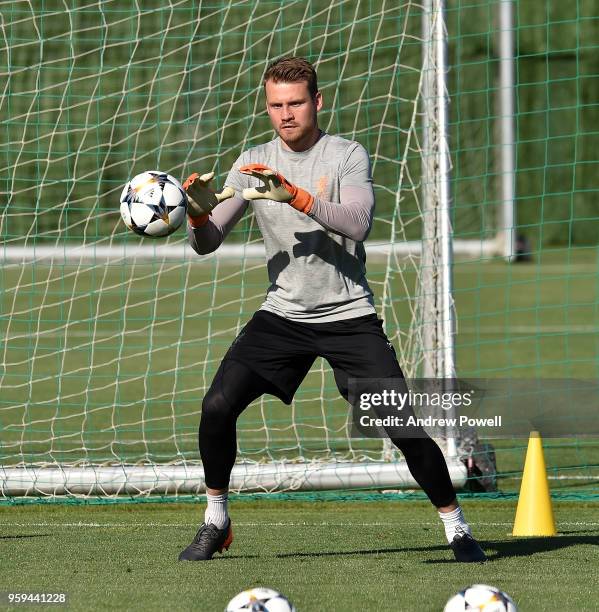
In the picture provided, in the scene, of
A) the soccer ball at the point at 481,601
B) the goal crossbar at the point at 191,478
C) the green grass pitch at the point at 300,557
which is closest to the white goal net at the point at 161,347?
the goal crossbar at the point at 191,478

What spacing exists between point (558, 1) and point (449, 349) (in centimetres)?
2131

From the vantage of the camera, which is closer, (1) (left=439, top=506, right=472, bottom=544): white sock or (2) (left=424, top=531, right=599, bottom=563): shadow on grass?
(1) (left=439, top=506, right=472, bottom=544): white sock

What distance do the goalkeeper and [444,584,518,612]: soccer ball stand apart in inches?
42.2

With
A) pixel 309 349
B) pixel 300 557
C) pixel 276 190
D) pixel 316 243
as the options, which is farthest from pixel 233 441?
pixel 276 190

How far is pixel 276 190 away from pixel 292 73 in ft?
1.82

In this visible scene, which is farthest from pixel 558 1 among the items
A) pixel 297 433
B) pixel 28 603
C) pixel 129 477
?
pixel 28 603

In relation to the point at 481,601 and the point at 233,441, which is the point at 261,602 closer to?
the point at 481,601

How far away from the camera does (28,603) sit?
14.7 ft

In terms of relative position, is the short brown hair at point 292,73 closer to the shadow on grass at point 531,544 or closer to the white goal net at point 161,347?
the shadow on grass at point 531,544

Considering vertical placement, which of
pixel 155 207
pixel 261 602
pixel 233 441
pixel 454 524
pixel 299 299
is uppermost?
pixel 155 207

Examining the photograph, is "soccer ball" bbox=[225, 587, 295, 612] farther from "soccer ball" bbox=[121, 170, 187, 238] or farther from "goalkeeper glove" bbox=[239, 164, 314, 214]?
"soccer ball" bbox=[121, 170, 187, 238]

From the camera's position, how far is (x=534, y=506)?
19.4 ft

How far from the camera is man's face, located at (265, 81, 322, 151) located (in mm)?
4961

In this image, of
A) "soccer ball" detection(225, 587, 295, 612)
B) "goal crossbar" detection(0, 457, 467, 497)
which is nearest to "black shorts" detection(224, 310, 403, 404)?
"soccer ball" detection(225, 587, 295, 612)
